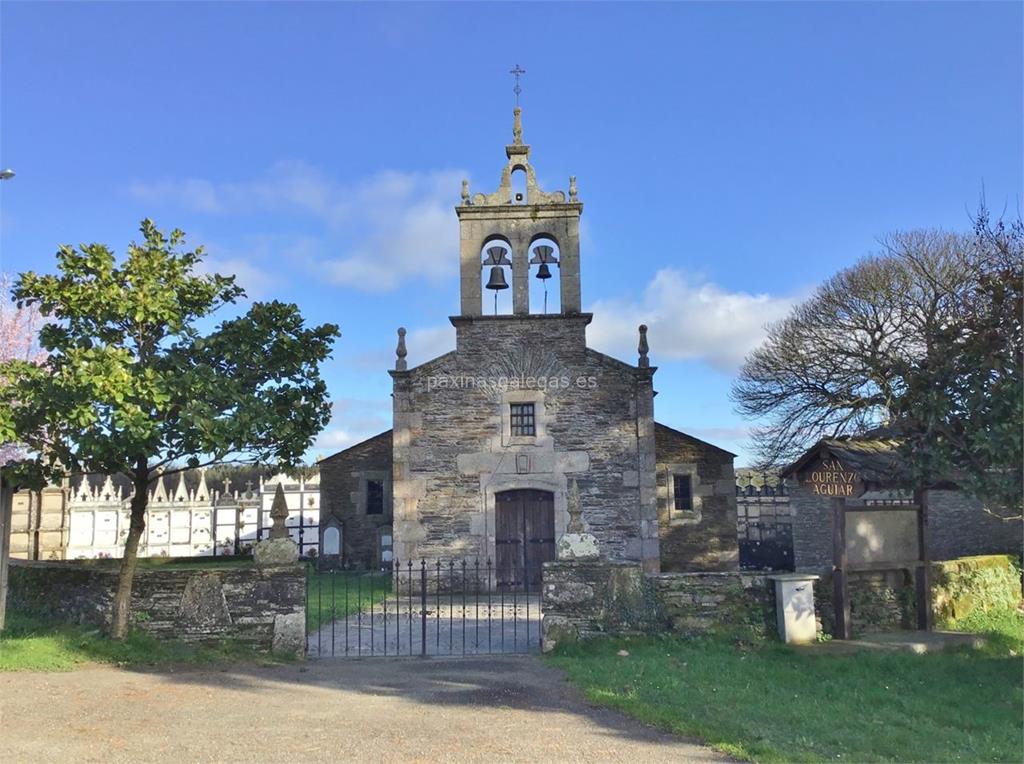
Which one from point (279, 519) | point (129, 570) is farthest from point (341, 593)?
point (129, 570)

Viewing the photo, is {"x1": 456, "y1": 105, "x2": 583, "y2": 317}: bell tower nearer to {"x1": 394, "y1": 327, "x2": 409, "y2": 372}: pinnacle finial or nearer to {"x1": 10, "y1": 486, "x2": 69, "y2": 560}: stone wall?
{"x1": 394, "y1": 327, "x2": 409, "y2": 372}: pinnacle finial

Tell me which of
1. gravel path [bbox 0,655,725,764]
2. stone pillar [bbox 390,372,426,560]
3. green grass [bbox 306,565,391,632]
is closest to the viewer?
gravel path [bbox 0,655,725,764]

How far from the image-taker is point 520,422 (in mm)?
18766

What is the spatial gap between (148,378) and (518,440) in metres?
10.1

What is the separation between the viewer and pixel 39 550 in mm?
16984

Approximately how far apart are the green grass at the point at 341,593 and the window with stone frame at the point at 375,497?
6.10ft

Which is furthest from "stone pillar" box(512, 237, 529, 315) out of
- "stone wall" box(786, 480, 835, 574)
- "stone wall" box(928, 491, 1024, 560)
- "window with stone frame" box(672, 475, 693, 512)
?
"stone wall" box(786, 480, 835, 574)

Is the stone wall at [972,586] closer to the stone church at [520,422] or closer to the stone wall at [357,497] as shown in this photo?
the stone church at [520,422]

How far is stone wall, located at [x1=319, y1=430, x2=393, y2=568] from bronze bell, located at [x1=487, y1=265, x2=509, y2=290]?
277 inches

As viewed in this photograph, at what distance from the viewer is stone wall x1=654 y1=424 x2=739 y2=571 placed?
21375 mm

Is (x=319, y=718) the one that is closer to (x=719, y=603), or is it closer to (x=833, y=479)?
(x=719, y=603)

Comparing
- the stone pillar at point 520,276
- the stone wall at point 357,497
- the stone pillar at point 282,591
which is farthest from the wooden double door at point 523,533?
the stone pillar at point 282,591

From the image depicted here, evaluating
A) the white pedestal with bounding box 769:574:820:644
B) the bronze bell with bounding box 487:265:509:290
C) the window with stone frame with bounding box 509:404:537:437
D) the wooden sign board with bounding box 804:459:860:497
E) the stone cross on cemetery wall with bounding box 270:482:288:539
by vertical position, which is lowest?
the white pedestal with bounding box 769:574:820:644

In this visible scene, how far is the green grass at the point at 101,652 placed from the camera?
9547mm
